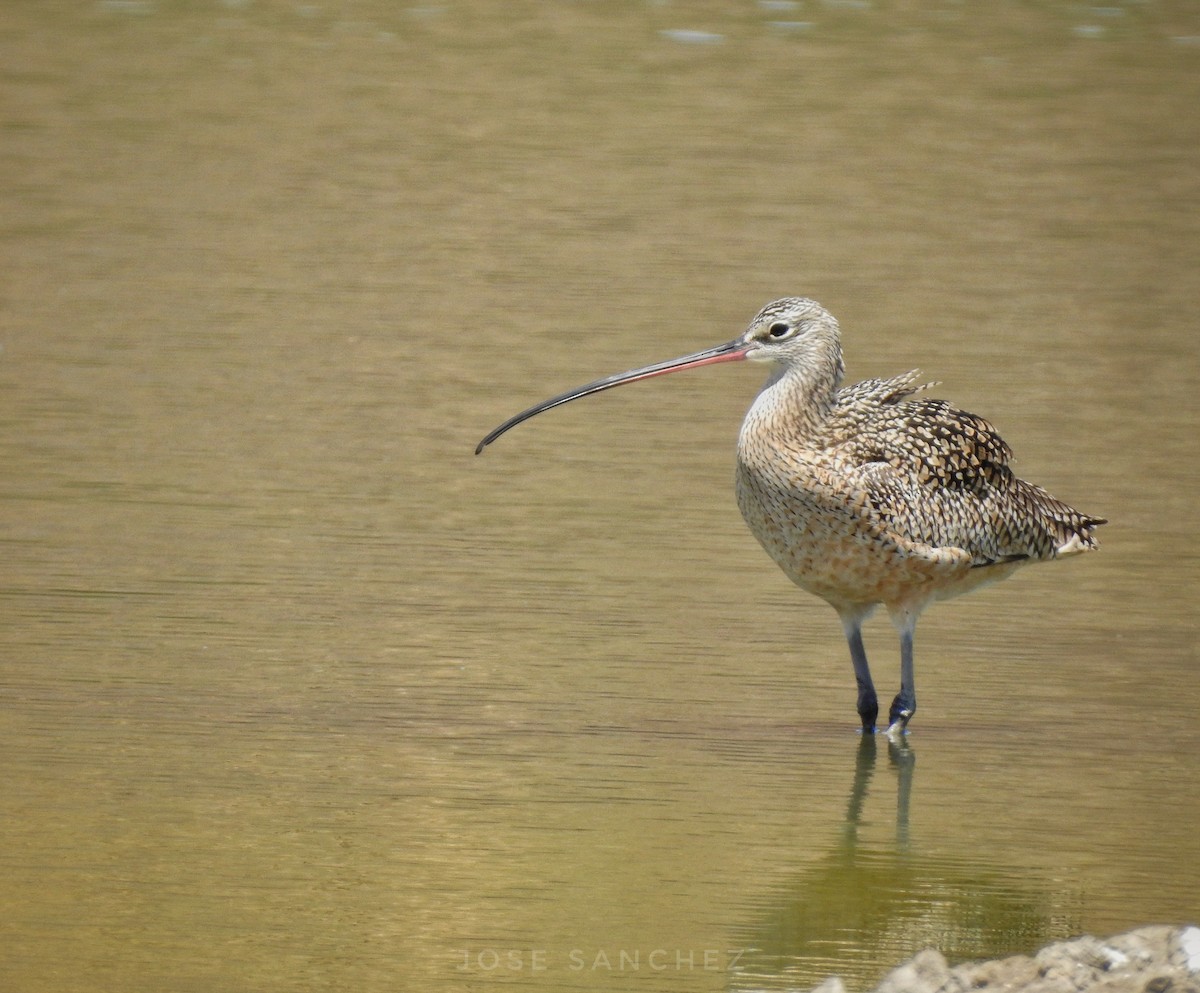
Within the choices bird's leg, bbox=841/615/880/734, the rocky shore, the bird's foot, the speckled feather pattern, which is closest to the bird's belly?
the speckled feather pattern

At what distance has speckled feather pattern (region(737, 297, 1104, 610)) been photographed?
6551mm

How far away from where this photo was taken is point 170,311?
10.6 metres

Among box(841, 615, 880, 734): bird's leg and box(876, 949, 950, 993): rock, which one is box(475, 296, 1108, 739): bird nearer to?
box(841, 615, 880, 734): bird's leg

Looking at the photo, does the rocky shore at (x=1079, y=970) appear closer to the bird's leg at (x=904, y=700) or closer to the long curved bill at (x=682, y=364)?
the bird's leg at (x=904, y=700)

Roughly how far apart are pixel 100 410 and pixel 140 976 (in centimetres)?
477

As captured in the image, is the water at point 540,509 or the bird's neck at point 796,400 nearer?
the water at point 540,509

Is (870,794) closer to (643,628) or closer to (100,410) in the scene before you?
(643,628)

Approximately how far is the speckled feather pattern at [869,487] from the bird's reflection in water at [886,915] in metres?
0.88

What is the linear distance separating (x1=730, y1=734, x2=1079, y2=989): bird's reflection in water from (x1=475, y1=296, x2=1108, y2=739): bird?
2.82ft

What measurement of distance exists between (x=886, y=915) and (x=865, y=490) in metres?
1.48

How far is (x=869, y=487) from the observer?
21.5 ft

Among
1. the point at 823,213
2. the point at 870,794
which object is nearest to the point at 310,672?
the point at 870,794

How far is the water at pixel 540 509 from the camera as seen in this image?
5.43 metres

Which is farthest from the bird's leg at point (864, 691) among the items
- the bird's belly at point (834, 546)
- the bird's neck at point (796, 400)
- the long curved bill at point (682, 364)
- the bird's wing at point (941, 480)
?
the long curved bill at point (682, 364)
